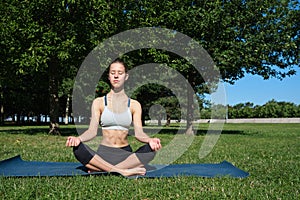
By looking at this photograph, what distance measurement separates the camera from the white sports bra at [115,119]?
6.04 meters

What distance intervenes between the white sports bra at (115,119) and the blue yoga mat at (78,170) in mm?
850

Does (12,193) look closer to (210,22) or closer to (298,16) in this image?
(210,22)

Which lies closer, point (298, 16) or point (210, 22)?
point (210, 22)

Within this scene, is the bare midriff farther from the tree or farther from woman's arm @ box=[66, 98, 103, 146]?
the tree

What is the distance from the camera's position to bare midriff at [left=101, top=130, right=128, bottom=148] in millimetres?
6160

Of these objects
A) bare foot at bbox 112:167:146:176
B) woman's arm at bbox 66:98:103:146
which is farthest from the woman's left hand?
woman's arm at bbox 66:98:103:146

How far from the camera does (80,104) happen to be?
39.8m

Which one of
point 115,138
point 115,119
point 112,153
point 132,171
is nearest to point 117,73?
point 115,119

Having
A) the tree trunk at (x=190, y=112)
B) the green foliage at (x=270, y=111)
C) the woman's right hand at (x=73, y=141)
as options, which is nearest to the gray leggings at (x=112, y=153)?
the woman's right hand at (x=73, y=141)

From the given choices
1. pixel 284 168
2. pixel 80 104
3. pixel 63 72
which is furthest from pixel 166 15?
pixel 80 104

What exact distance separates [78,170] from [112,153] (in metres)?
0.71

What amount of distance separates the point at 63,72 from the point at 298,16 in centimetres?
1539

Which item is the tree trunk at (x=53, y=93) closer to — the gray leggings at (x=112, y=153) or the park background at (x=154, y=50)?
Answer: the park background at (x=154, y=50)

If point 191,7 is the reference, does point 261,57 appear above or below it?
below
